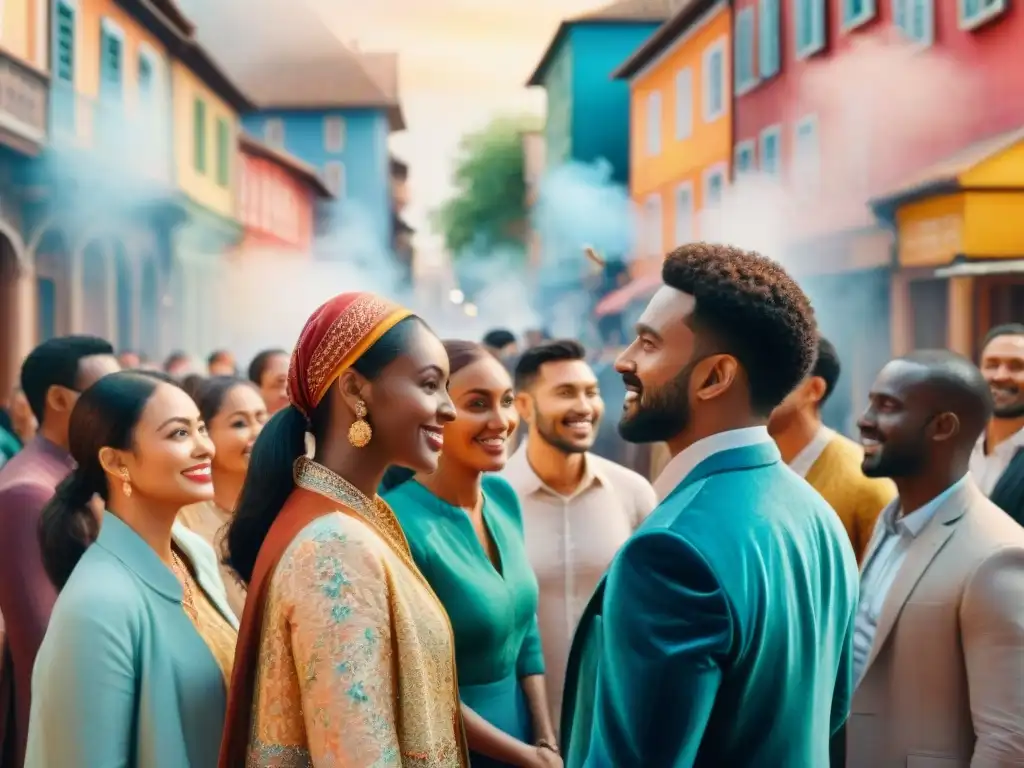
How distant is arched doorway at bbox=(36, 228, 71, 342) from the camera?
37.9 ft

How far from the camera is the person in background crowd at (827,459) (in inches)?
151

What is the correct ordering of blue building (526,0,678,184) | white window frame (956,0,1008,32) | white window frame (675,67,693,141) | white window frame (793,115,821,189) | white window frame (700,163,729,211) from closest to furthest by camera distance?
white window frame (956,0,1008,32) < white window frame (793,115,821,189) < blue building (526,0,678,184) < white window frame (700,163,729,211) < white window frame (675,67,693,141)

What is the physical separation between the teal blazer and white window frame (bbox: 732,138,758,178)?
11570 mm

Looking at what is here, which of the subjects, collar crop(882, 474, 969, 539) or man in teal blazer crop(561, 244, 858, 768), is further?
collar crop(882, 474, 969, 539)

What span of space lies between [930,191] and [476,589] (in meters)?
7.52

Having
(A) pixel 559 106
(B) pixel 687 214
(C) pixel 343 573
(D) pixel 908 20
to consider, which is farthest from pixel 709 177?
(C) pixel 343 573

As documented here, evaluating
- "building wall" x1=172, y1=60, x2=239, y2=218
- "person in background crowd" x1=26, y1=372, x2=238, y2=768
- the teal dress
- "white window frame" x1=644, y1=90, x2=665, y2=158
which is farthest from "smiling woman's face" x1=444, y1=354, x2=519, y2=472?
"white window frame" x1=644, y1=90, x2=665, y2=158

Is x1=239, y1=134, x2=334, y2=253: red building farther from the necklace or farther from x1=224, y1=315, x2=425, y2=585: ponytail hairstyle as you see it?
x1=224, y1=315, x2=425, y2=585: ponytail hairstyle

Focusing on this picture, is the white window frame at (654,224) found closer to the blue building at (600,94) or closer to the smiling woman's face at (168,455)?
the blue building at (600,94)

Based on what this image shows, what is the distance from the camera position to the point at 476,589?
2.99 meters

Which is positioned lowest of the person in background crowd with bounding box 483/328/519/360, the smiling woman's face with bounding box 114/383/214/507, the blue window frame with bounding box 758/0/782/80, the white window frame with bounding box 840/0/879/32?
the smiling woman's face with bounding box 114/383/214/507

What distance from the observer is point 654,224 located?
16406 millimetres

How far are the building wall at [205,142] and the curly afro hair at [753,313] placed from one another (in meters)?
12.5

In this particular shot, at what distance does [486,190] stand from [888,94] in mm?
8691
